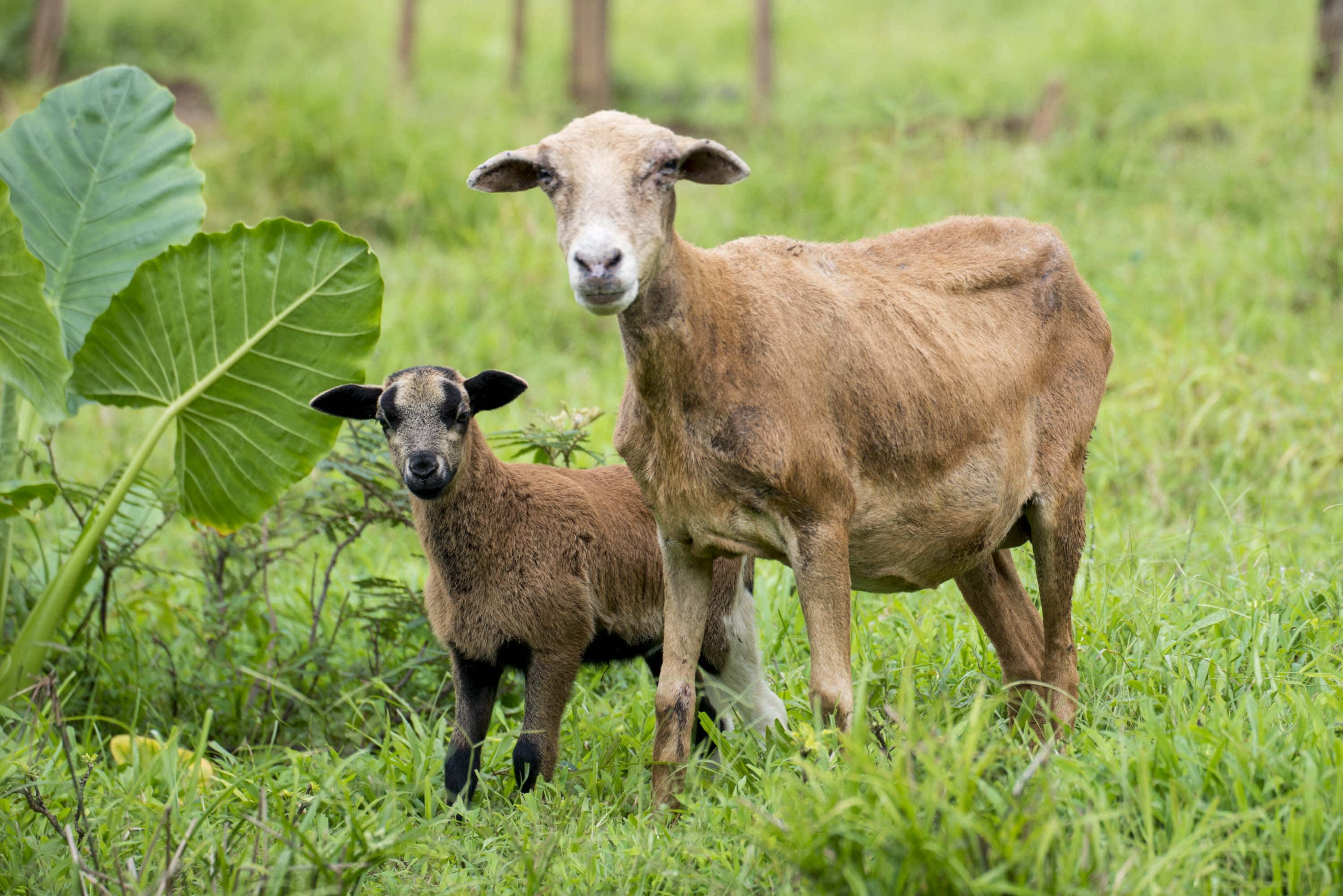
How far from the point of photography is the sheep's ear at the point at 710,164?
352 centimetres

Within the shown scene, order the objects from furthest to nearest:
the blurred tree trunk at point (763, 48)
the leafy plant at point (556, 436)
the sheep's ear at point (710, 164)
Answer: the blurred tree trunk at point (763, 48)
the leafy plant at point (556, 436)
the sheep's ear at point (710, 164)

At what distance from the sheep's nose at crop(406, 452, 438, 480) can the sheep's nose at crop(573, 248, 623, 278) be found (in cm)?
Answer: 135

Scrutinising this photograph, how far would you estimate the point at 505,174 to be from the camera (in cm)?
374

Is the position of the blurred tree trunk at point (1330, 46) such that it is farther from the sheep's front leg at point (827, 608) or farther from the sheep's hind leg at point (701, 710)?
the sheep's front leg at point (827, 608)

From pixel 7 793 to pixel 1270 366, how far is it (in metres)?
6.82

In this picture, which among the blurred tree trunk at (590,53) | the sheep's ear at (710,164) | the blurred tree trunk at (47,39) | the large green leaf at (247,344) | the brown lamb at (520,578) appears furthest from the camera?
the blurred tree trunk at (47,39)

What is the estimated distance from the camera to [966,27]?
862 inches

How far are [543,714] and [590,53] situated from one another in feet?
36.7

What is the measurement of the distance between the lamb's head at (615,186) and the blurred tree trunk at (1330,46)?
1111 centimetres

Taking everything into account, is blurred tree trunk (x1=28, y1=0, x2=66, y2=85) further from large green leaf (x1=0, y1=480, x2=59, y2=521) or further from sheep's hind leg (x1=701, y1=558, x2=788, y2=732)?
sheep's hind leg (x1=701, y1=558, x2=788, y2=732)

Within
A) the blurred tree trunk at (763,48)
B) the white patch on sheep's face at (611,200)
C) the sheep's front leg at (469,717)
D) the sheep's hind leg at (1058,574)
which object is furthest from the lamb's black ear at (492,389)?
the blurred tree trunk at (763,48)

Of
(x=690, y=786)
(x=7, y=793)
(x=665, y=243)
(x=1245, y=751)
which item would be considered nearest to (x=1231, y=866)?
A: (x=1245, y=751)

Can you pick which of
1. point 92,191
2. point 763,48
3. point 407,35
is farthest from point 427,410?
point 407,35

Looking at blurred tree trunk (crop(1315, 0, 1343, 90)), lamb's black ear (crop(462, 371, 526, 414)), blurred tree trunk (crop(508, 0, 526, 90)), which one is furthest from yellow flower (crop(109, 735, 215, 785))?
blurred tree trunk (crop(508, 0, 526, 90))
